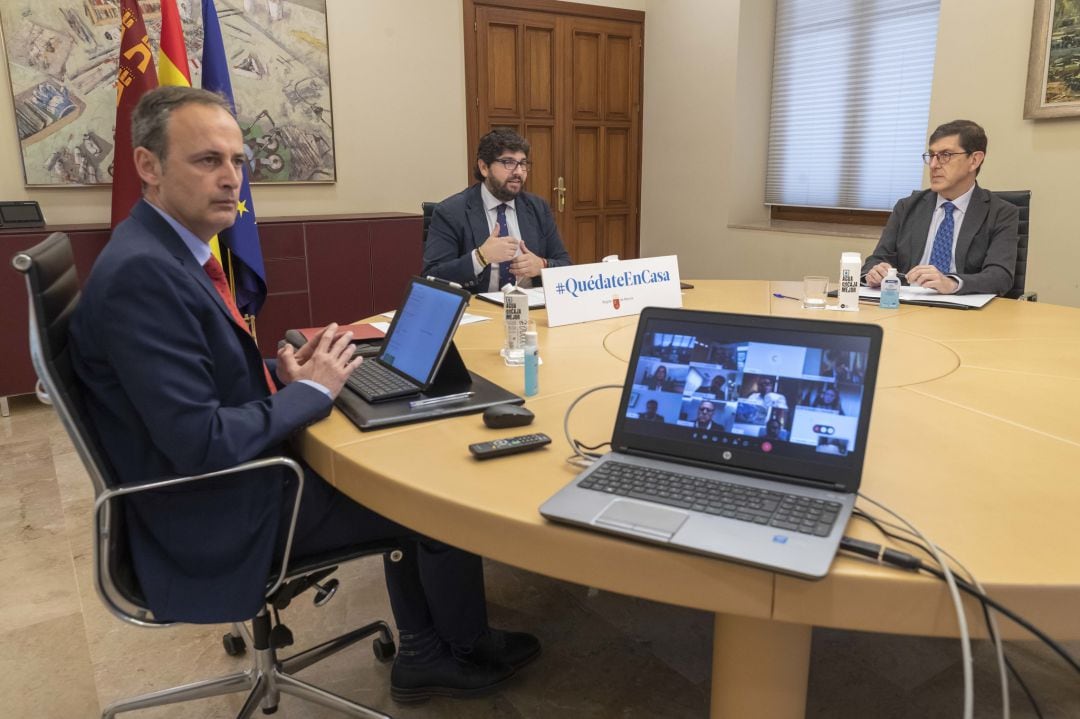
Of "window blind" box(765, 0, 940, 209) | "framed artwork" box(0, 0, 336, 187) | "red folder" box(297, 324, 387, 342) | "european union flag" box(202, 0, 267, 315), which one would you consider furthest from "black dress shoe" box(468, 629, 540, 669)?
"window blind" box(765, 0, 940, 209)

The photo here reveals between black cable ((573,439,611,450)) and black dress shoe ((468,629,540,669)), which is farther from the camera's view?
black dress shoe ((468,629,540,669))

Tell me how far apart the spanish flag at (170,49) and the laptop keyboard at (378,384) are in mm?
2662

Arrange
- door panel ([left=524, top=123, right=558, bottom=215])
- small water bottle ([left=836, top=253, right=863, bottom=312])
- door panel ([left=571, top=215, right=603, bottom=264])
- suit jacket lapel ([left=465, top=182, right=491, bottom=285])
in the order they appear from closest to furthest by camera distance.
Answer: small water bottle ([left=836, top=253, right=863, bottom=312]) → suit jacket lapel ([left=465, top=182, right=491, bottom=285]) → door panel ([left=524, top=123, right=558, bottom=215]) → door panel ([left=571, top=215, right=603, bottom=264])

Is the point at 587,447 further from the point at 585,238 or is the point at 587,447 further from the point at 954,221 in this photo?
the point at 585,238

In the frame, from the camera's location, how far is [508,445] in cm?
128

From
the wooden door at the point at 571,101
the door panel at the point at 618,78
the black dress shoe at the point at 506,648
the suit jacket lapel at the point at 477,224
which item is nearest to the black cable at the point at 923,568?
the black dress shoe at the point at 506,648

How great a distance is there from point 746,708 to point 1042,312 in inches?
83.0

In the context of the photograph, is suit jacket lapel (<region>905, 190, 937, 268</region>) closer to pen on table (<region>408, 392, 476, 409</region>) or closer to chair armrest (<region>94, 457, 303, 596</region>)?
pen on table (<region>408, 392, 476, 409</region>)

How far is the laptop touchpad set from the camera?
0.97 meters

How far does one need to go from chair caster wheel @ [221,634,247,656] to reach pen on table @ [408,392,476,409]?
946 mm

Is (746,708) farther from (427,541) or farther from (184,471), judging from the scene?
(184,471)

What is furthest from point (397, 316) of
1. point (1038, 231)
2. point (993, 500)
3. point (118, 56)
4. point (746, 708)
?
point (1038, 231)

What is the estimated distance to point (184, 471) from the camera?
1271mm

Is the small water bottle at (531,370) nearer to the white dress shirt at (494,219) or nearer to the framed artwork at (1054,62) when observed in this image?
the white dress shirt at (494,219)
